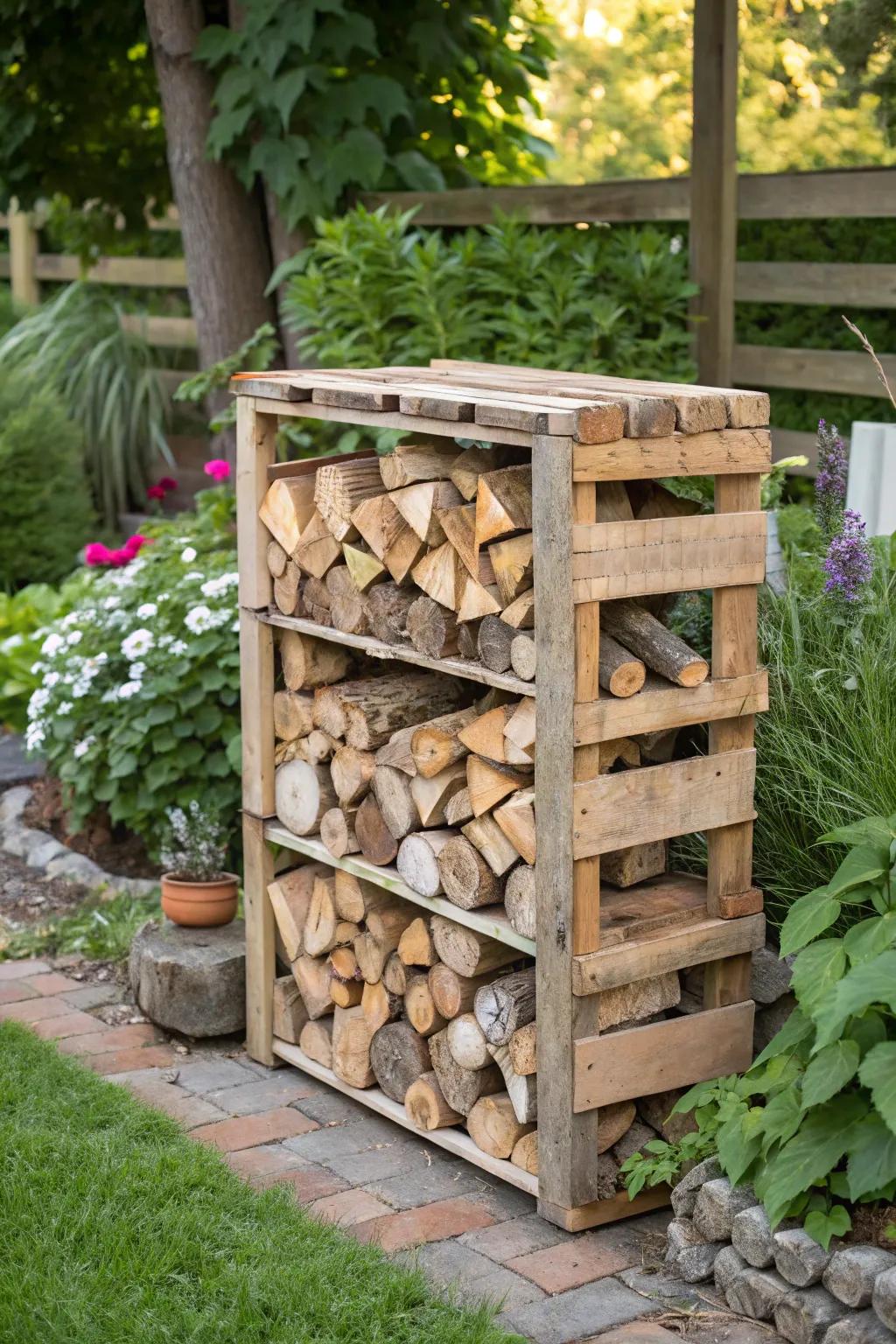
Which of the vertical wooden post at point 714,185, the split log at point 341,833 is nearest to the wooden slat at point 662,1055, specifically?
the split log at point 341,833

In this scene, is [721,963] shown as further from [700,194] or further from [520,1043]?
[700,194]

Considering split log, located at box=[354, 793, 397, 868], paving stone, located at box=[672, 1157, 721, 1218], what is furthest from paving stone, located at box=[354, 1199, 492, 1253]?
split log, located at box=[354, 793, 397, 868]

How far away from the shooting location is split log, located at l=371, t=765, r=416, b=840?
11.2 ft

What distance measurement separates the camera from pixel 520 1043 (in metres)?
3.13

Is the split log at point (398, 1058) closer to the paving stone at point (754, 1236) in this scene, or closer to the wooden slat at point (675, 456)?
the paving stone at point (754, 1236)

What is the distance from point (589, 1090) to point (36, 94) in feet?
18.6

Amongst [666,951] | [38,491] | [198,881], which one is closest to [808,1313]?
[666,951]

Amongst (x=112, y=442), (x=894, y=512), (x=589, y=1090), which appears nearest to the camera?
(x=589, y=1090)

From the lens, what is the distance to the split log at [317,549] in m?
3.58

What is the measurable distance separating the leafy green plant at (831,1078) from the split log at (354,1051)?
2.74 feet

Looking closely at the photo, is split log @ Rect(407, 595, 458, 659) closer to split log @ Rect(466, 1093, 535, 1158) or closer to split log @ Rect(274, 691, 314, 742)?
split log @ Rect(274, 691, 314, 742)

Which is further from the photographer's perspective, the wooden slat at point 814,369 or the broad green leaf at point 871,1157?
the wooden slat at point 814,369

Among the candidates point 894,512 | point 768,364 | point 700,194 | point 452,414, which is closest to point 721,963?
point 452,414

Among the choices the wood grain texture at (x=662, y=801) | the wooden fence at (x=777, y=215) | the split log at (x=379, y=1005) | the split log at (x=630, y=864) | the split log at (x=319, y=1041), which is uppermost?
the wooden fence at (x=777, y=215)
